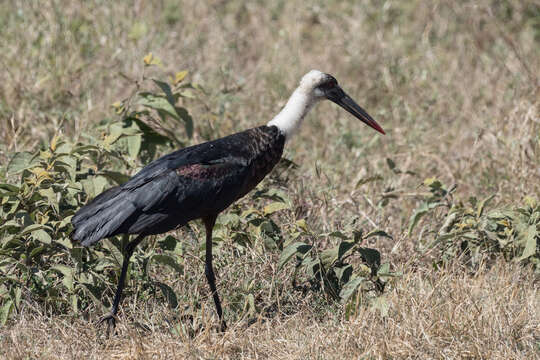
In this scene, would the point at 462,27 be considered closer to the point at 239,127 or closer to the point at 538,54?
the point at 538,54

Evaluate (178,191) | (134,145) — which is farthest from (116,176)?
(178,191)

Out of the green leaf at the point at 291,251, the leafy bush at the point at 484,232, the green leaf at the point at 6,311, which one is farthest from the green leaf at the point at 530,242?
the green leaf at the point at 6,311

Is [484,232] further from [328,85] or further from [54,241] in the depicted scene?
[54,241]

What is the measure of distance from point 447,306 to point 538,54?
4315 mm

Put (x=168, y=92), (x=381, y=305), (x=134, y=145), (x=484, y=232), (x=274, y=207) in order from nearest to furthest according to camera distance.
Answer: (x=381, y=305)
(x=274, y=207)
(x=484, y=232)
(x=134, y=145)
(x=168, y=92)

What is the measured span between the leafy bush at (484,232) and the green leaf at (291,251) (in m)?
0.75

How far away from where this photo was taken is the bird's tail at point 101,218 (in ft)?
12.4

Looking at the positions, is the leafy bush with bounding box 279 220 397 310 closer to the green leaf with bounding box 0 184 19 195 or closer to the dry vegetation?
the dry vegetation

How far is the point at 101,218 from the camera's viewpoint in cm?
383

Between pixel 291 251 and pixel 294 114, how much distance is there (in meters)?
0.80

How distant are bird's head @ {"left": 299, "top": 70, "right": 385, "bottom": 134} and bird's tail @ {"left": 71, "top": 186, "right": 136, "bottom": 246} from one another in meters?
1.16

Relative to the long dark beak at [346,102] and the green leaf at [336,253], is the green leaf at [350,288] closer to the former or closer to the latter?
the green leaf at [336,253]

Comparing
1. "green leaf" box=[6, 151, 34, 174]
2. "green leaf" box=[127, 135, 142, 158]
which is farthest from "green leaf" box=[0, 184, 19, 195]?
"green leaf" box=[127, 135, 142, 158]

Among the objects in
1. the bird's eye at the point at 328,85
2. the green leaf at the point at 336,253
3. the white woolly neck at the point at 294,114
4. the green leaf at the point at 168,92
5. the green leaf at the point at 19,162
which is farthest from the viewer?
the green leaf at the point at 168,92
